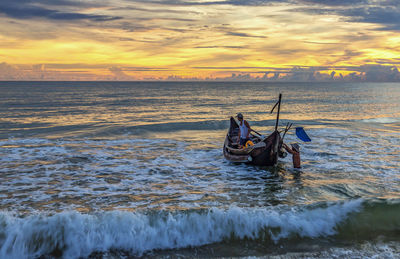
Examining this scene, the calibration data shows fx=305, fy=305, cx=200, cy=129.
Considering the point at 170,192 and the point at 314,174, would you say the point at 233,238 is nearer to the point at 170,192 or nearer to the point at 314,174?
the point at 170,192

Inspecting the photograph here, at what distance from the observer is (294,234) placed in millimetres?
8023

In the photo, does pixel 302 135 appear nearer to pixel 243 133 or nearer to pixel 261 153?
pixel 261 153

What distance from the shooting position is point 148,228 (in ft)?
26.6

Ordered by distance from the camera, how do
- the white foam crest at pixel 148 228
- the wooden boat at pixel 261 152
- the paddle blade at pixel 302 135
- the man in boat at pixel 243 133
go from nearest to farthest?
1. the white foam crest at pixel 148 228
2. the paddle blade at pixel 302 135
3. the wooden boat at pixel 261 152
4. the man in boat at pixel 243 133

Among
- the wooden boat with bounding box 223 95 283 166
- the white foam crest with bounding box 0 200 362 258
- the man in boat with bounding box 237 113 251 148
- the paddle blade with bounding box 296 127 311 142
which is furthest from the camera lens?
the man in boat with bounding box 237 113 251 148

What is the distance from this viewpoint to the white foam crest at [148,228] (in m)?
7.47

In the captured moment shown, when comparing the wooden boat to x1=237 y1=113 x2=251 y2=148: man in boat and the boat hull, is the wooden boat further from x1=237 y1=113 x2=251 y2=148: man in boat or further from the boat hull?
x1=237 y1=113 x2=251 y2=148: man in boat

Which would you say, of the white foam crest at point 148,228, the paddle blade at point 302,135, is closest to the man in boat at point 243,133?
the paddle blade at point 302,135

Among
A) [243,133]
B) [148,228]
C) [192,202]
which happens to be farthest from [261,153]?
[148,228]

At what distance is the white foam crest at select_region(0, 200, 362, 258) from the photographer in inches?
294

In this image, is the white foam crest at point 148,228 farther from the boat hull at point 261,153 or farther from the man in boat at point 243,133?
the man in boat at point 243,133

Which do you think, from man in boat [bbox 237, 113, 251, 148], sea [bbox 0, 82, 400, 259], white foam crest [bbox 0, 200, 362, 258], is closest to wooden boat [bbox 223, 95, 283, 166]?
sea [bbox 0, 82, 400, 259]

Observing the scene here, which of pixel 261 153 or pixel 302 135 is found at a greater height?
pixel 302 135

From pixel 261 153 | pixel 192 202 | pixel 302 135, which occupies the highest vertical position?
pixel 302 135
